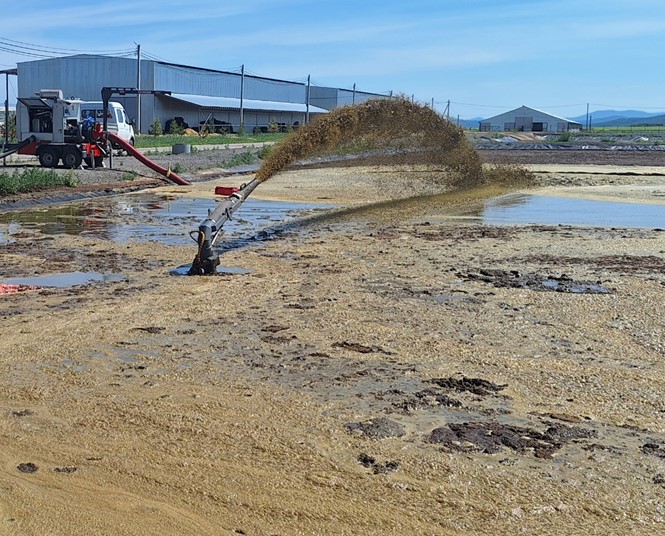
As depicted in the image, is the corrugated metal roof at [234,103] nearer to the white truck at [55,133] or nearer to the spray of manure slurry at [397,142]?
the white truck at [55,133]

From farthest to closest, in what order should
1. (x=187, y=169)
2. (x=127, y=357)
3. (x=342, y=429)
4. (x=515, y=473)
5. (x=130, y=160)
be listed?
(x=130, y=160) → (x=187, y=169) → (x=127, y=357) → (x=342, y=429) → (x=515, y=473)

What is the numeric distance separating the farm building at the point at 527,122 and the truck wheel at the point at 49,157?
340 feet

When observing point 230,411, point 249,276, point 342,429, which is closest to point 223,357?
point 230,411

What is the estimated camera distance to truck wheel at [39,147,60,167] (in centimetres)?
2694

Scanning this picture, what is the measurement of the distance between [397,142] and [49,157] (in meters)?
11.0

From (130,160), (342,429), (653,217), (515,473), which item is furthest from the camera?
(130,160)

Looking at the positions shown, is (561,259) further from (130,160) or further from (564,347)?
(130,160)

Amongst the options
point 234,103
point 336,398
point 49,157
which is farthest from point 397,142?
point 234,103

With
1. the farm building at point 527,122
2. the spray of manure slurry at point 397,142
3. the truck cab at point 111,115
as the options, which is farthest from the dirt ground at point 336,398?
the farm building at point 527,122

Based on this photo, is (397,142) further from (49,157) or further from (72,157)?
(49,157)

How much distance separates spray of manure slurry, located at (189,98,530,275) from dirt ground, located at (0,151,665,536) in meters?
4.67

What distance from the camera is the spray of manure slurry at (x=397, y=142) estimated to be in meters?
19.1

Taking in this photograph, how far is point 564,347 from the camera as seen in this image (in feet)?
24.4

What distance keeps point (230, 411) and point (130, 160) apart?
2725 cm
